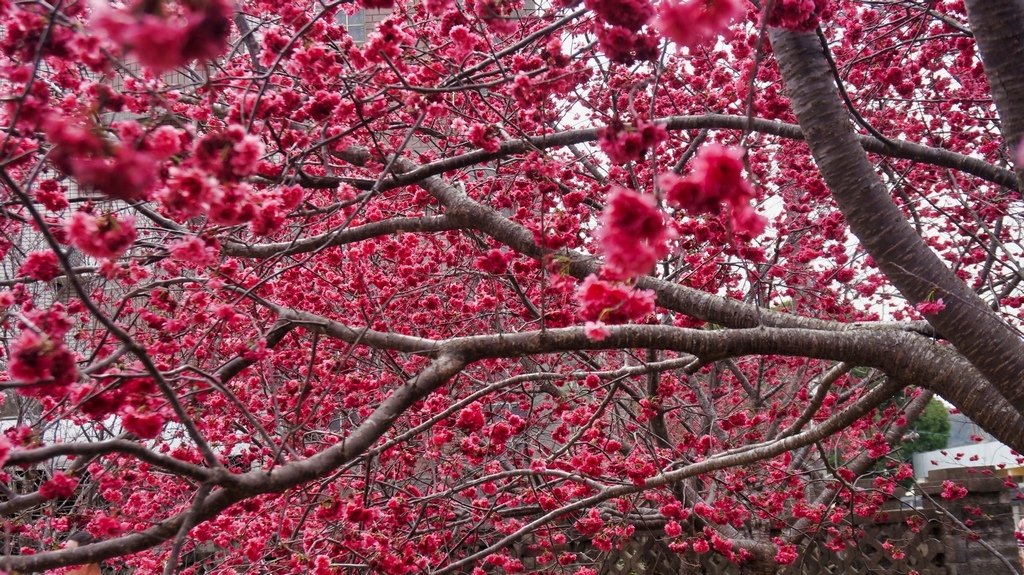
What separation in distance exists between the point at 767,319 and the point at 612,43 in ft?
4.98

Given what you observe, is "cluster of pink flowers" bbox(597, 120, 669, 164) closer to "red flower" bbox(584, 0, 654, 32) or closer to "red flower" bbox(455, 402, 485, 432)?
"red flower" bbox(584, 0, 654, 32)

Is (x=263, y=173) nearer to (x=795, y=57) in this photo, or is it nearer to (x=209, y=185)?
(x=209, y=185)

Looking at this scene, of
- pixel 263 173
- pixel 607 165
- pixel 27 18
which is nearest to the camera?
pixel 27 18

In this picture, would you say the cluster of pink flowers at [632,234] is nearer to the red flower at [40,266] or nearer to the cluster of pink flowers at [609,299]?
the cluster of pink flowers at [609,299]

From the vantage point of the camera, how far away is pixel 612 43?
6.34 ft

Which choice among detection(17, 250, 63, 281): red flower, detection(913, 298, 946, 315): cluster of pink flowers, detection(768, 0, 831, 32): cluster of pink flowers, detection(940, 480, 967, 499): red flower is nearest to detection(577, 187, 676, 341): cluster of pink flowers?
detection(768, 0, 831, 32): cluster of pink flowers

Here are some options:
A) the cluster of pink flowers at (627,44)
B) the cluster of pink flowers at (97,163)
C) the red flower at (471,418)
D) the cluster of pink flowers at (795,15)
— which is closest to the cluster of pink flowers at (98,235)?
the cluster of pink flowers at (97,163)

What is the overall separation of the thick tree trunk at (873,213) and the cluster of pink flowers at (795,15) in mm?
289

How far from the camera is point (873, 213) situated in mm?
2455

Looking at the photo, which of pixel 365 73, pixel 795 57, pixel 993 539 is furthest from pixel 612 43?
pixel 993 539

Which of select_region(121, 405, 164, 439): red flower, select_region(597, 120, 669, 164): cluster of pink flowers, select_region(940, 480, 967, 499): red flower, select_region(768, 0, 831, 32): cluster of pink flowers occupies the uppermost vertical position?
select_region(768, 0, 831, 32): cluster of pink flowers

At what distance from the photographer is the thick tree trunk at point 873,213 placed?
2412 millimetres

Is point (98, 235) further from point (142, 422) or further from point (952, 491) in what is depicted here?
point (952, 491)

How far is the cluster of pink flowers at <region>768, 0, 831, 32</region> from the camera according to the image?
2094 millimetres
